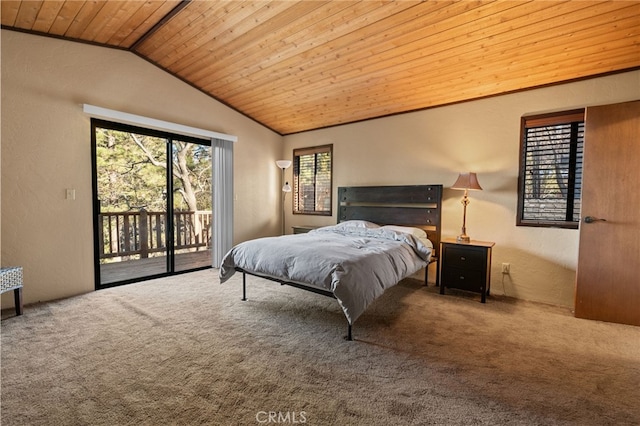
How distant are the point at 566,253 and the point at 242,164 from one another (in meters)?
4.69

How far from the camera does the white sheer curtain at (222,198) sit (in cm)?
475

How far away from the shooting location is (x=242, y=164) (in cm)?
508

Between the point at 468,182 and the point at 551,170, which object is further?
the point at 468,182

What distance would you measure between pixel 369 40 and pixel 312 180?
2.80 m

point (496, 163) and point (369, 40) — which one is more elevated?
point (369, 40)

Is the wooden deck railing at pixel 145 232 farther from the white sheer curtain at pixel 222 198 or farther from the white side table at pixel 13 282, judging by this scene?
the white side table at pixel 13 282

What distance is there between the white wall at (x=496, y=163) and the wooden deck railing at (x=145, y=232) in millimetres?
3774

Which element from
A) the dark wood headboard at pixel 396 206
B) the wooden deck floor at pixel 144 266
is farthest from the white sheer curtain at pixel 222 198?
the dark wood headboard at pixel 396 206

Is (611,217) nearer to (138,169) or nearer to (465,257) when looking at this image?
(465,257)

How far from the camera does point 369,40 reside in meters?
2.91

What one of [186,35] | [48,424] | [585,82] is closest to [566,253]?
[585,82]

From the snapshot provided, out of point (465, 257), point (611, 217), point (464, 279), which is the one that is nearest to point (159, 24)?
point (465, 257)

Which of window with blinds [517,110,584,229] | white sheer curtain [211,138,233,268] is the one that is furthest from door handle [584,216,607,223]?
white sheer curtain [211,138,233,268]

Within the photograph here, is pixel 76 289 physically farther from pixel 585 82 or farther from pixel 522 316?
pixel 585 82
